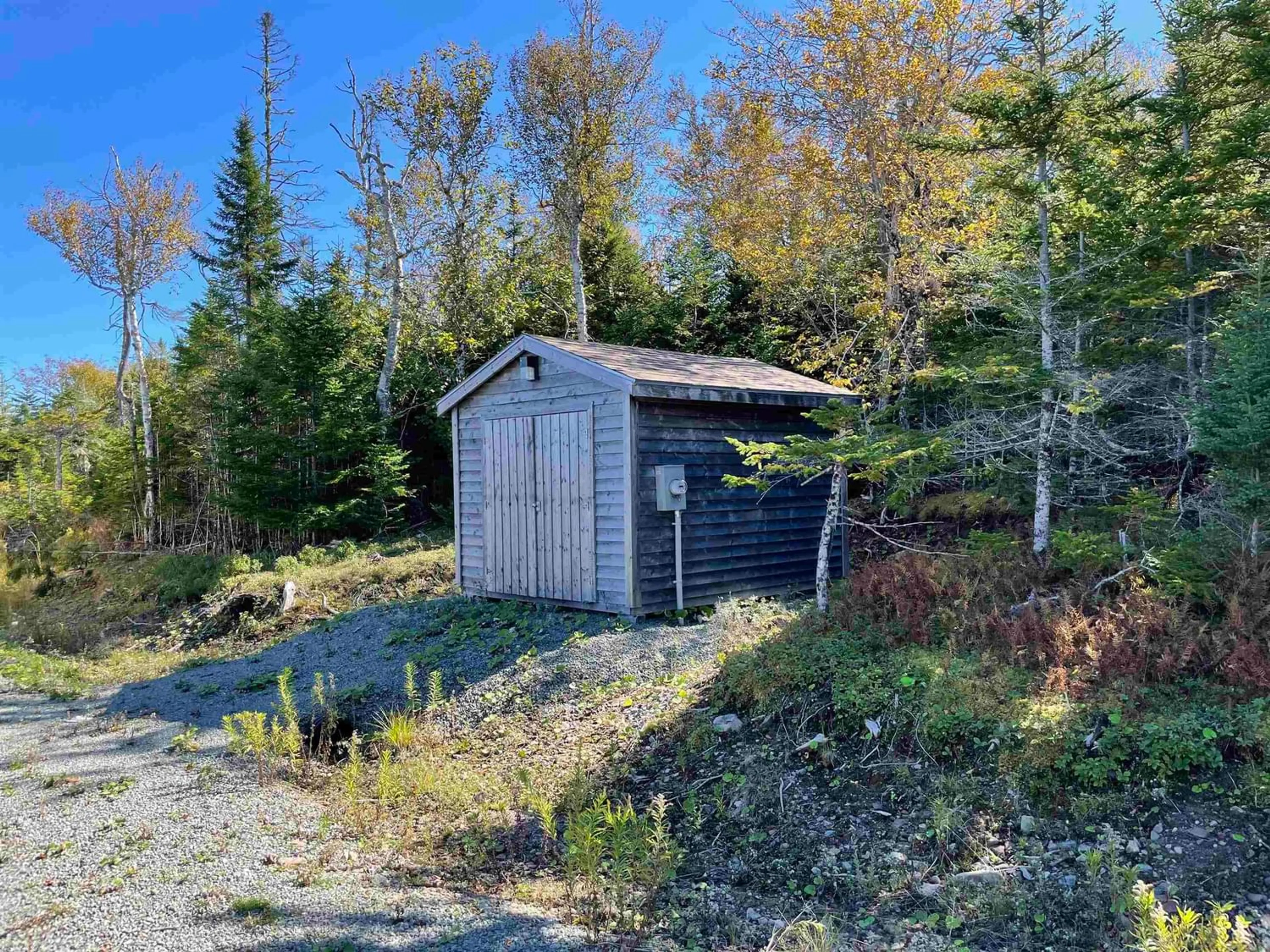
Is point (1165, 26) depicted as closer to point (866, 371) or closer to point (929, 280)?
point (929, 280)

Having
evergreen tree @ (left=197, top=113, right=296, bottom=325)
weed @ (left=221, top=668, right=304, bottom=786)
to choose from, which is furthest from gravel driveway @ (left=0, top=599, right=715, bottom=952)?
evergreen tree @ (left=197, top=113, right=296, bottom=325)

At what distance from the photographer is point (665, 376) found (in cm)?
804

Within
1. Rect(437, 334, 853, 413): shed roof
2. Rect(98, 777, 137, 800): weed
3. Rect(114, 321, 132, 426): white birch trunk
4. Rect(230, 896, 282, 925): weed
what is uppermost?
Rect(114, 321, 132, 426): white birch trunk

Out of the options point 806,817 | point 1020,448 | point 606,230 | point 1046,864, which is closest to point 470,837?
point 806,817

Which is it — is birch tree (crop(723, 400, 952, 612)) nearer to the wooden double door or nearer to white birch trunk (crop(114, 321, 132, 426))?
the wooden double door

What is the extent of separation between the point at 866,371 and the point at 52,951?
11222mm

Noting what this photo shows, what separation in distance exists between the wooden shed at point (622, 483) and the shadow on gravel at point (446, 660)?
48 centimetres

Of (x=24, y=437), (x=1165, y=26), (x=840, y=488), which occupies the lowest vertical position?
(x=840, y=488)

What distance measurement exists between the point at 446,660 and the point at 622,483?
2.39 meters

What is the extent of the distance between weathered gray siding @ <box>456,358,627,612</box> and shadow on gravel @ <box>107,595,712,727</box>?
0.45m

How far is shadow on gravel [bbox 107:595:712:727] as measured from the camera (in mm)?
6613

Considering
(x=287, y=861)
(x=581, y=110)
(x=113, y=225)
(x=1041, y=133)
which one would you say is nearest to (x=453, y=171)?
(x=581, y=110)

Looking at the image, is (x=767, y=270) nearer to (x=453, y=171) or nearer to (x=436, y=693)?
(x=453, y=171)

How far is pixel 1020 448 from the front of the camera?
28.3ft
